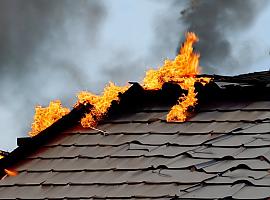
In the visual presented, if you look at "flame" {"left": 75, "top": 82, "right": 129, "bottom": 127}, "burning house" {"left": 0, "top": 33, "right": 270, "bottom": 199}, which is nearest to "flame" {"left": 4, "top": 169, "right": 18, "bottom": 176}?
"burning house" {"left": 0, "top": 33, "right": 270, "bottom": 199}

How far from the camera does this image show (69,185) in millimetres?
7152

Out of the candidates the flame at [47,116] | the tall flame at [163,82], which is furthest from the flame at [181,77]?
the flame at [47,116]

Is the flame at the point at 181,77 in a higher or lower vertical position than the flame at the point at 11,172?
higher

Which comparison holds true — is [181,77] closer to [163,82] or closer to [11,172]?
[163,82]

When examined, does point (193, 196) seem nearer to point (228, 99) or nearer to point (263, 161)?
point (263, 161)

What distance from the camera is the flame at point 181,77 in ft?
25.5

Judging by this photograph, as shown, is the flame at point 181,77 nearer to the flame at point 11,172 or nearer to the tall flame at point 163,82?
the tall flame at point 163,82

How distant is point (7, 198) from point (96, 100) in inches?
64.8

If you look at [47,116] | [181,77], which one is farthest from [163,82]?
[47,116]

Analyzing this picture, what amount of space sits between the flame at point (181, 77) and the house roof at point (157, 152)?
88mm

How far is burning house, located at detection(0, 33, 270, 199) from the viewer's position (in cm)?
654

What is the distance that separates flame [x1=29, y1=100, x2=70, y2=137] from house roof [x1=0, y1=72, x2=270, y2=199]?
14.9 inches

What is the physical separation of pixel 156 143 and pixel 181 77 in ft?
3.76

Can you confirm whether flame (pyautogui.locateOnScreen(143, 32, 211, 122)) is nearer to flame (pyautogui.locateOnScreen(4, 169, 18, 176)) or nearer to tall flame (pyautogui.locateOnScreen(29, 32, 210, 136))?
tall flame (pyautogui.locateOnScreen(29, 32, 210, 136))
